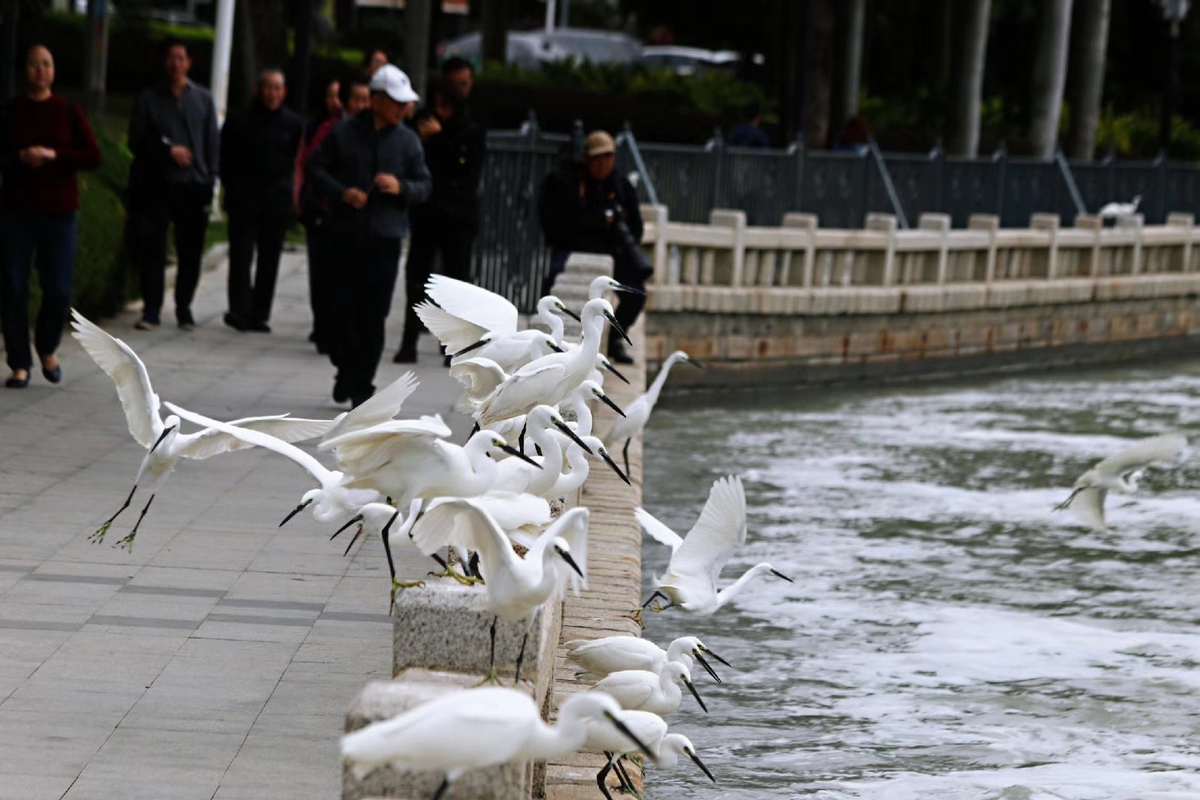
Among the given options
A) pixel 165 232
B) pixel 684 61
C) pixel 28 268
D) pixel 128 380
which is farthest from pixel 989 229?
pixel 684 61

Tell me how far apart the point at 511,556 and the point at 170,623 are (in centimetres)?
228

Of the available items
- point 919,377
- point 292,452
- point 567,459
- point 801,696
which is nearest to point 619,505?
point 801,696

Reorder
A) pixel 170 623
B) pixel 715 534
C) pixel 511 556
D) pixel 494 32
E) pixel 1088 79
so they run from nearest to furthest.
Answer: pixel 511 556
pixel 170 623
pixel 715 534
pixel 1088 79
pixel 494 32

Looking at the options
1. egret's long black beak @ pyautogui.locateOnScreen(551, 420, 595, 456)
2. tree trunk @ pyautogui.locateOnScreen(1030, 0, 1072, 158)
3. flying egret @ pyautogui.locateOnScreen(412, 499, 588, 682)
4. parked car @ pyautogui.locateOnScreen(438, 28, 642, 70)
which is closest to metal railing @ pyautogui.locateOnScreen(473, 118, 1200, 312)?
tree trunk @ pyautogui.locateOnScreen(1030, 0, 1072, 158)

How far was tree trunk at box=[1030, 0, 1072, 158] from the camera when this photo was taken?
1142 inches

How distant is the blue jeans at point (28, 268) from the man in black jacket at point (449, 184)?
2668mm

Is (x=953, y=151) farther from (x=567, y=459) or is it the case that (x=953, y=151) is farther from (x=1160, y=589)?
(x=567, y=459)

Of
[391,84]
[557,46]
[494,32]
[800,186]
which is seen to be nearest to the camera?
[391,84]

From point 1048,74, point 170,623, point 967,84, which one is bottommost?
point 170,623

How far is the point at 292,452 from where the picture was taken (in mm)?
6309

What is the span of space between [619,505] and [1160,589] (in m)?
4.53

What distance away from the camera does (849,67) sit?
1309 inches

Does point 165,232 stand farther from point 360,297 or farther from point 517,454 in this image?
point 517,454

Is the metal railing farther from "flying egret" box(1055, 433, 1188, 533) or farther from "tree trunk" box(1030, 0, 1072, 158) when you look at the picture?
"flying egret" box(1055, 433, 1188, 533)
